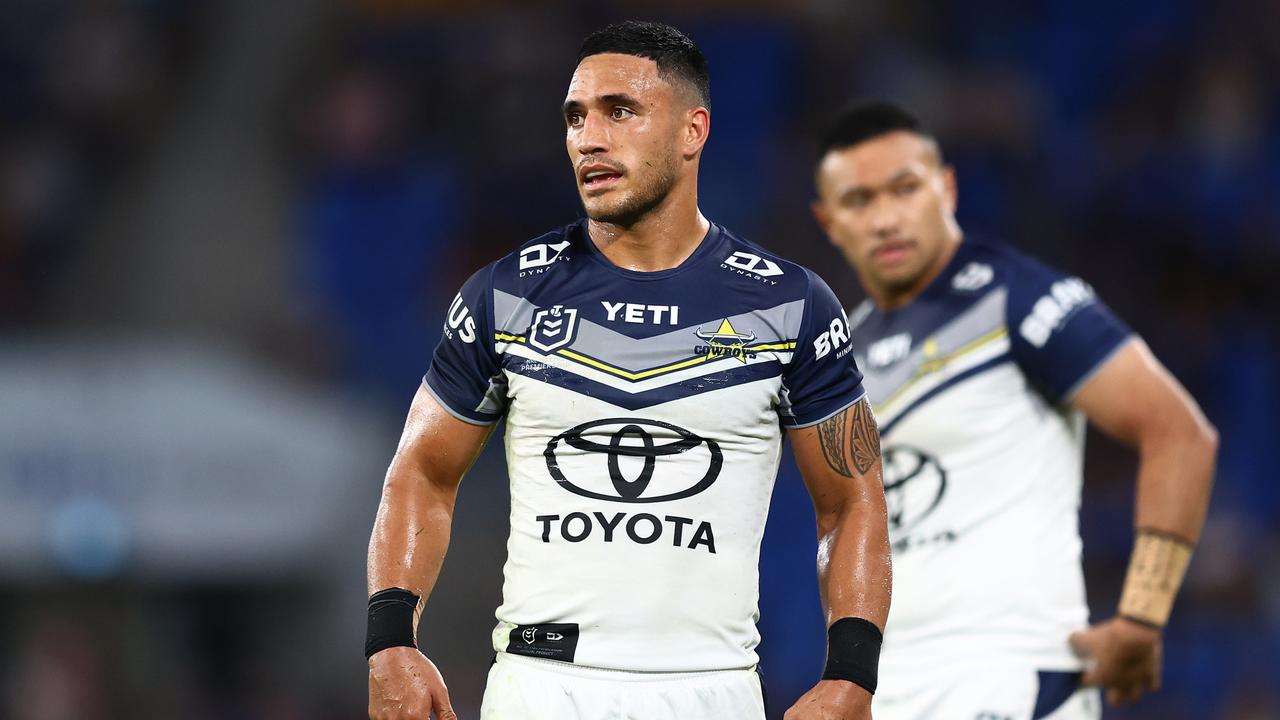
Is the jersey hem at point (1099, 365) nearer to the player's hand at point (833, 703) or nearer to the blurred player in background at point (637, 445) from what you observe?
the blurred player in background at point (637, 445)

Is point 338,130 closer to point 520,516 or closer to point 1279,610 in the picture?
point 1279,610

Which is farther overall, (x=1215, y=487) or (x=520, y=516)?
(x=1215, y=487)

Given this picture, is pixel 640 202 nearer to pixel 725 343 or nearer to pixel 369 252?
pixel 725 343

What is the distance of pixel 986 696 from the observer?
473 cm

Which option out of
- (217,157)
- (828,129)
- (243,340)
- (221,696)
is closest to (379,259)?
(243,340)

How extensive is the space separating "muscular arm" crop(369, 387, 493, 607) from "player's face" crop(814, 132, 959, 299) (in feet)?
6.51

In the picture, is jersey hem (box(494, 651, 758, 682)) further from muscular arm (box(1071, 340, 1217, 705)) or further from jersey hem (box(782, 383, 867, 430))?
muscular arm (box(1071, 340, 1217, 705))

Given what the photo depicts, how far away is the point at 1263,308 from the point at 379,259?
741cm

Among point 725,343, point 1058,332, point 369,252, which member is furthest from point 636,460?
point 369,252

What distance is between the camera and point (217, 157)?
15.2 m

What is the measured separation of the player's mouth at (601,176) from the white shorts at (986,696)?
1.99 m

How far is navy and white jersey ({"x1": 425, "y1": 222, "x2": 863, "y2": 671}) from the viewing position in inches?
143

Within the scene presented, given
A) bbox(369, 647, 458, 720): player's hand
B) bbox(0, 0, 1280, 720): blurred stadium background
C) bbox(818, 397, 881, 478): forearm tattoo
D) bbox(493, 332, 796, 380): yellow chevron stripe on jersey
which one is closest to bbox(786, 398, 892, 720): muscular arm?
bbox(818, 397, 881, 478): forearm tattoo

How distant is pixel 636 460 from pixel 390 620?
26.7 inches
